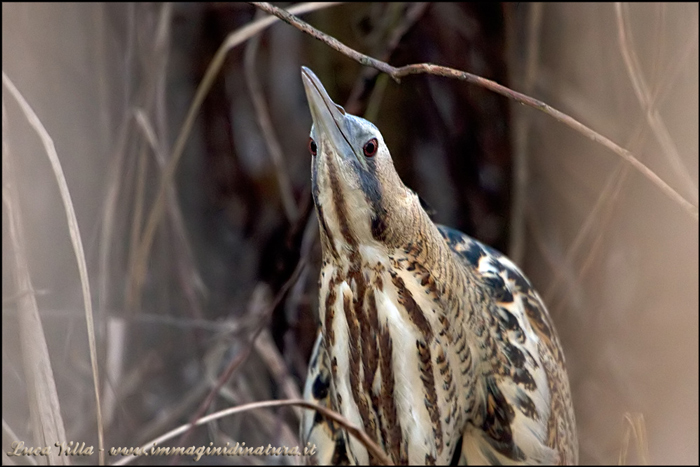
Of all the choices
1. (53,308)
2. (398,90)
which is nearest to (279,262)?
(398,90)

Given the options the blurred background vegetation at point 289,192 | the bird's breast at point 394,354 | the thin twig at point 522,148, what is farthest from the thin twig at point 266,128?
the bird's breast at point 394,354

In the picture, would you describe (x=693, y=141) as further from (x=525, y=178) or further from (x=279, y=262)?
(x=279, y=262)

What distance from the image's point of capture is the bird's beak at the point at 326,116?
44cm

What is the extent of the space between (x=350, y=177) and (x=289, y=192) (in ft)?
2.73

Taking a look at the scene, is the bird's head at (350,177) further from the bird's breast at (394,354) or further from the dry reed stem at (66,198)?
the dry reed stem at (66,198)

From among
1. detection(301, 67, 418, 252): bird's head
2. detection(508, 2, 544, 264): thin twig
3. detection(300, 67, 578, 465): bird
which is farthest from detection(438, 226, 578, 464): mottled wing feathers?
detection(508, 2, 544, 264): thin twig

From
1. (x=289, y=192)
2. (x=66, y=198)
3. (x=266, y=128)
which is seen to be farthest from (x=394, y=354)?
(x=289, y=192)

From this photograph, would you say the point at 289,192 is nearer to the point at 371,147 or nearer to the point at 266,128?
the point at 266,128

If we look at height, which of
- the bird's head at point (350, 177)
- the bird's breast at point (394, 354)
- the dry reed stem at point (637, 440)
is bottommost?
the dry reed stem at point (637, 440)

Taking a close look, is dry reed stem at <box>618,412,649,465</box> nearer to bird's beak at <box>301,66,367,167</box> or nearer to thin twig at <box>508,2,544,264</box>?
thin twig at <box>508,2,544,264</box>

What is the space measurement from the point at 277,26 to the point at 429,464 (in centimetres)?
92

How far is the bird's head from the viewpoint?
1.49 feet

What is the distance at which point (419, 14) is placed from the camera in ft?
3.02

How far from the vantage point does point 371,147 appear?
0.49 meters
